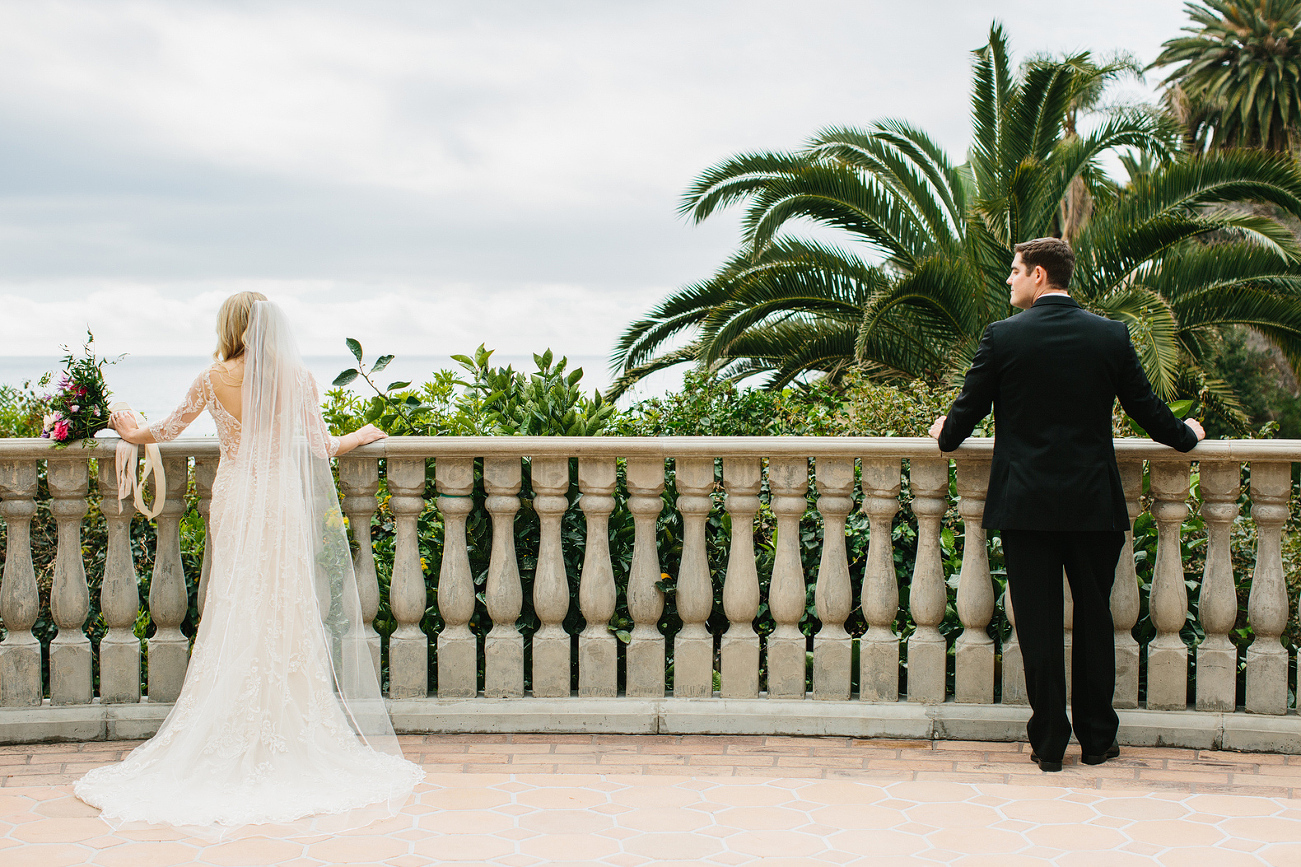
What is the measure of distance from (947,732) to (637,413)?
2.78 meters

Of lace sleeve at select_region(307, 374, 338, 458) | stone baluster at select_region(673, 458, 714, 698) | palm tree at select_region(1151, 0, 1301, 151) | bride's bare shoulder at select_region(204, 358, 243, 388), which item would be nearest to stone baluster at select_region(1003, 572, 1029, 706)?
stone baluster at select_region(673, 458, 714, 698)

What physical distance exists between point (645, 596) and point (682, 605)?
160 mm

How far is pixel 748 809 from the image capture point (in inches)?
135

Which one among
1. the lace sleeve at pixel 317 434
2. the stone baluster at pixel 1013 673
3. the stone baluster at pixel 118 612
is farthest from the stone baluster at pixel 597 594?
the stone baluster at pixel 118 612

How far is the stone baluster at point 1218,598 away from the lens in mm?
4000

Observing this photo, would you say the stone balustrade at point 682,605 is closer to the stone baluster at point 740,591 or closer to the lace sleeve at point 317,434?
the stone baluster at point 740,591

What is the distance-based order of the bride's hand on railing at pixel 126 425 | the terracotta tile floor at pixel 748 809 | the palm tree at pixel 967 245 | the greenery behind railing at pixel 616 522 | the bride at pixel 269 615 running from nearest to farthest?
the terracotta tile floor at pixel 748 809 → the bride at pixel 269 615 → the bride's hand on railing at pixel 126 425 → the greenery behind railing at pixel 616 522 → the palm tree at pixel 967 245

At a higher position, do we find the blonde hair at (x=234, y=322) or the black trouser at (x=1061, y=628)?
the blonde hair at (x=234, y=322)

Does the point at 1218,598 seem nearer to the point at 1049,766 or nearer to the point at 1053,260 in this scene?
the point at 1049,766

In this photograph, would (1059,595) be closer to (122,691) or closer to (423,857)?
(423,857)

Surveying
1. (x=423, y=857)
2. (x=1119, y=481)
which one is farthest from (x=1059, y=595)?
(x=423, y=857)

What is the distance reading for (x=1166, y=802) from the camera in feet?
11.5

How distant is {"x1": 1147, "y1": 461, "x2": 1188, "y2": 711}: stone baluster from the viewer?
4012 millimetres

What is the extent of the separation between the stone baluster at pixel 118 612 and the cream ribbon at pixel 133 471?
127 mm
